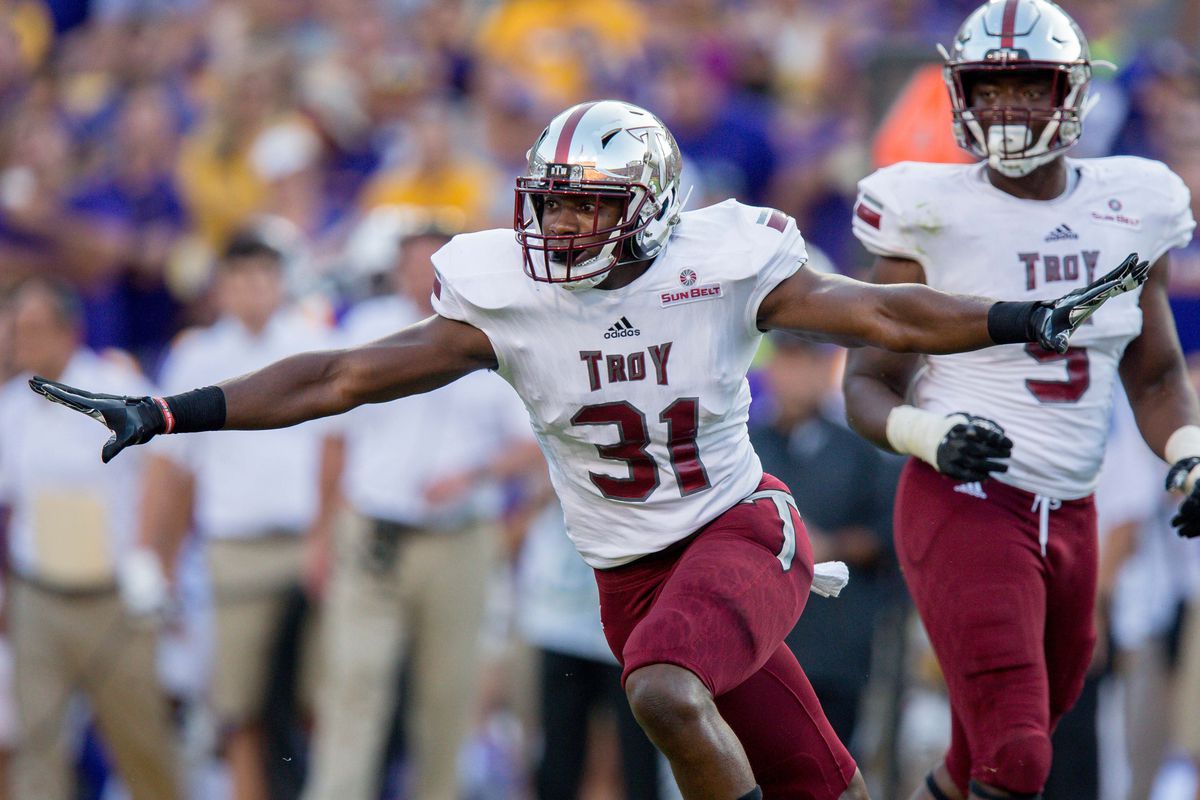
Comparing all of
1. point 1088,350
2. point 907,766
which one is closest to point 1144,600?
point 907,766

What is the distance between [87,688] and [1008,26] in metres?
4.56

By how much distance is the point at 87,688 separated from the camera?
7.24 meters

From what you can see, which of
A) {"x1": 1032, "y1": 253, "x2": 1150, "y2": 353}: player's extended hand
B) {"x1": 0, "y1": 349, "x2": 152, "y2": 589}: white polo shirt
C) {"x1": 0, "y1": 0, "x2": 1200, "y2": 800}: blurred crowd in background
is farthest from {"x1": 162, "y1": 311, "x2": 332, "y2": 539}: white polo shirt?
{"x1": 1032, "y1": 253, "x2": 1150, "y2": 353}: player's extended hand

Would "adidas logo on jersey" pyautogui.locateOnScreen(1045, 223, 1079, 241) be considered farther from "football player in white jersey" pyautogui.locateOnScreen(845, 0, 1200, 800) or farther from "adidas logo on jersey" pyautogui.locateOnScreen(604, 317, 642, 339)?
"adidas logo on jersey" pyautogui.locateOnScreen(604, 317, 642, 339)

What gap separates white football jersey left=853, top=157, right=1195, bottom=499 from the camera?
15.0 ft

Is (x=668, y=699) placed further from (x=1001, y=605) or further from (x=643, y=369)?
(x=1001, y=605)

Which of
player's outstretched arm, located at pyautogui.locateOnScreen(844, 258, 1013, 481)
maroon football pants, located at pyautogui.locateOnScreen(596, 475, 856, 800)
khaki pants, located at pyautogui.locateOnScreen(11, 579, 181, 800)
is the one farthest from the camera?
khaki pants, located at pyautogui.locateOnScreen(11, 579, 181, 800)

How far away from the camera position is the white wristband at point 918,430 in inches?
171

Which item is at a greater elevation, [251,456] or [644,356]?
[644,356]

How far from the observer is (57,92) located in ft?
35.6

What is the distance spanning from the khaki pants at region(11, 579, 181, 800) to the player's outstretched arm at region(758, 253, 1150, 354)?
3891 millimetres

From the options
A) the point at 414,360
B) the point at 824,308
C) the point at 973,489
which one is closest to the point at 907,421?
the point at 973,489

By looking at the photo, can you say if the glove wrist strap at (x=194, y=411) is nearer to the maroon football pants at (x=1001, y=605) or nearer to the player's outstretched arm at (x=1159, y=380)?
the maroon football pants at (x=1001, y=605)

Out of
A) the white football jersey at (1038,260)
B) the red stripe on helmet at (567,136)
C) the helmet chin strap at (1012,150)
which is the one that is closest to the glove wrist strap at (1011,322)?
the white football jersey at (1038,260)
